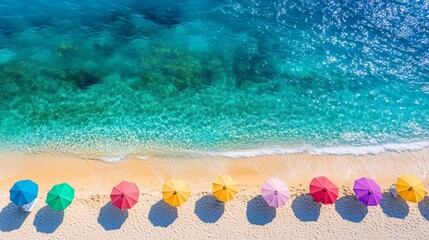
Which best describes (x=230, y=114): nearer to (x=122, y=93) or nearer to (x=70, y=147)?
(x=122, y=93)

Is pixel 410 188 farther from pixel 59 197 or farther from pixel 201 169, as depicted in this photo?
pixel 59 197

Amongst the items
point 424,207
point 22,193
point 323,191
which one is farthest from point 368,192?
point 22,193

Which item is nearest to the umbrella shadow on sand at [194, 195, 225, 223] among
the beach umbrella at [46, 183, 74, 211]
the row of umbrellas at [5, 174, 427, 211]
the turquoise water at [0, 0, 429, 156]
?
the row of umbrellas at [5, 174, 427, 211]

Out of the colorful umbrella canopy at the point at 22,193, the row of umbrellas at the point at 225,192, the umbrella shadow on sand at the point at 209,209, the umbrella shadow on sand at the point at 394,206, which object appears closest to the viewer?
the colorful umbrella canopy at the point at 22,193

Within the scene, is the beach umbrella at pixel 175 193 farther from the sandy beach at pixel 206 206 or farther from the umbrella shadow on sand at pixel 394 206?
the umbrella shadow on sand at pixel 394 206

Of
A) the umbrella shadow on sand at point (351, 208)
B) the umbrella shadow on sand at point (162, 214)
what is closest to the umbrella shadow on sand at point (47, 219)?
the umbrella shadow on sand at point (162, 214)

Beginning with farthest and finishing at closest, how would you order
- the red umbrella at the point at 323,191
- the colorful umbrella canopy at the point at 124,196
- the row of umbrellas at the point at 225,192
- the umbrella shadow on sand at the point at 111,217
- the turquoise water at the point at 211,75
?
the turquoise water at the point at 211,75, the red umbrella at the point at 323,191, the umbrella shadow on sand at the point at 111,217, the colorful umbrella canopy at the point at 124,196, the row of umbrellas at the point at 225,192

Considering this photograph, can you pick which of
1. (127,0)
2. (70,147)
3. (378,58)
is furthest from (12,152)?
(378,58)
